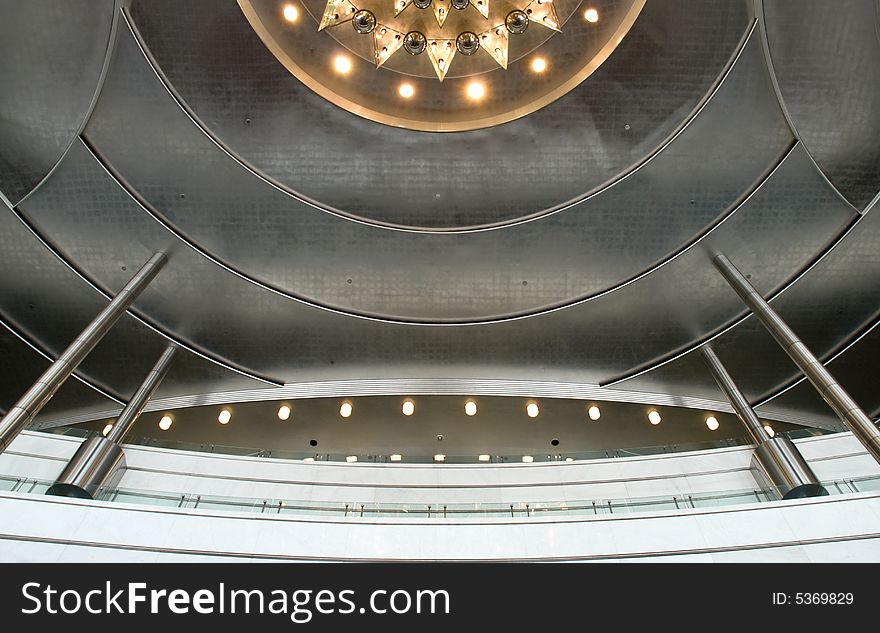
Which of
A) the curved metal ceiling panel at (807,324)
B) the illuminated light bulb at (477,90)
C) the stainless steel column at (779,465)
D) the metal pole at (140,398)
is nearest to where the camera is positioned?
the stainless steel column at (779,465)

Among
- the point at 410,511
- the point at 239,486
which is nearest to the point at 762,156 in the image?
the point at 410,511

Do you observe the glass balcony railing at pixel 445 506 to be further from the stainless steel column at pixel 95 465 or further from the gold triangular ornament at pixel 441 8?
the gold triangular ornament at pixel 441 8

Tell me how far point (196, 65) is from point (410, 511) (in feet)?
32.2

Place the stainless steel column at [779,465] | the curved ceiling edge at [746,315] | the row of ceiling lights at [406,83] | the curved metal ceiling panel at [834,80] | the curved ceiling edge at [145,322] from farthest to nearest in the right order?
the curved ceiling edge at [145,322], the curved ceiling edge at [746,315], the row of ceiling lights at [406,83], the curved metal ceiling panel at [834,80], the stainless steel column at [779,465]

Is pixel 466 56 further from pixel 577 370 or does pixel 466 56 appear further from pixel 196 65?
pixel 577 370

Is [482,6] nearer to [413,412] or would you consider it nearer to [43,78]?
[43,78]

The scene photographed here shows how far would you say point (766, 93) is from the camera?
12.8 meters

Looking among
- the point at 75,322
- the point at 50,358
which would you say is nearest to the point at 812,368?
the point at 75,322

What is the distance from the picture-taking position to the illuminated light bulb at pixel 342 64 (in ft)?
46.7

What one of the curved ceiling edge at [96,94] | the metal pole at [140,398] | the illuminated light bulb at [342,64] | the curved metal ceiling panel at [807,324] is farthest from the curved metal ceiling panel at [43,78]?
the curved metal ceiling panel at [807,324]

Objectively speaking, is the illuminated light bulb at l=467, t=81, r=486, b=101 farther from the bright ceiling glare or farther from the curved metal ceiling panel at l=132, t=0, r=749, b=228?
→ the bright ceiling glare

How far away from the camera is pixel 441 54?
1448 centimetres

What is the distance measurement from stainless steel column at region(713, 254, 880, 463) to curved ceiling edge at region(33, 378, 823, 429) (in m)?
→ 3.46

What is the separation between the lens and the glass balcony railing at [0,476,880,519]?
1009 centimetres
